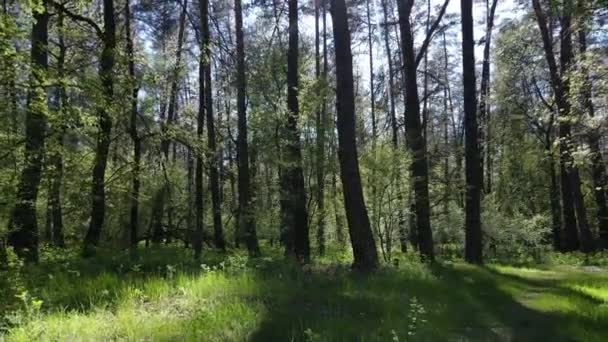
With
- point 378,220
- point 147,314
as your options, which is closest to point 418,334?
point 147,314

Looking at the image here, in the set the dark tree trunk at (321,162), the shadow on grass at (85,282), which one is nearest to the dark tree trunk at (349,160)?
the shadow on grass at (85,282)

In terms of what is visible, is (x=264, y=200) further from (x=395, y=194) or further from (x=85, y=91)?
(x=85, y=91)

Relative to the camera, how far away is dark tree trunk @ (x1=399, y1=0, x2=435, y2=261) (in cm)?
1216

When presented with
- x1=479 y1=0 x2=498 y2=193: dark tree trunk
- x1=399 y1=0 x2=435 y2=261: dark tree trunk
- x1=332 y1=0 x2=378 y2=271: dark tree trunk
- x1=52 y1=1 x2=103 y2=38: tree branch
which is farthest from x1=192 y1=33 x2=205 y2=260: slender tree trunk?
x1=479 y1=0 x2=498 y2=193: dark tree trunk

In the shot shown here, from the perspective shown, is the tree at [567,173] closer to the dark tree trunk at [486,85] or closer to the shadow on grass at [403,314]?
the dark tree trunk at [486,85]

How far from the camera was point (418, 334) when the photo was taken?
14.4ft

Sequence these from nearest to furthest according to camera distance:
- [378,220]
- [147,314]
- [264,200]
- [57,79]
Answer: [147,314] < [57,79] < [378,220] < [264,200]

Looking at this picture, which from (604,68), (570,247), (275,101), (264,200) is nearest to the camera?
(604,68)

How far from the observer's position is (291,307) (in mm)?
5020

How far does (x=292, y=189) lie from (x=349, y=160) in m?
4.78

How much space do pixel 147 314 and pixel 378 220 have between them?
33.1 ft

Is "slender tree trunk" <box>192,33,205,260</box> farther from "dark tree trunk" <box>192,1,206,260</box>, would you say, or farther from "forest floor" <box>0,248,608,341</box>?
"forest floor" <box>0,248,608,341</box>

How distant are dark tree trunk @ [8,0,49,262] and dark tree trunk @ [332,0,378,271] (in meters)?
4.61

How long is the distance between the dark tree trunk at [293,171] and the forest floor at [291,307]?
15.1 feet
